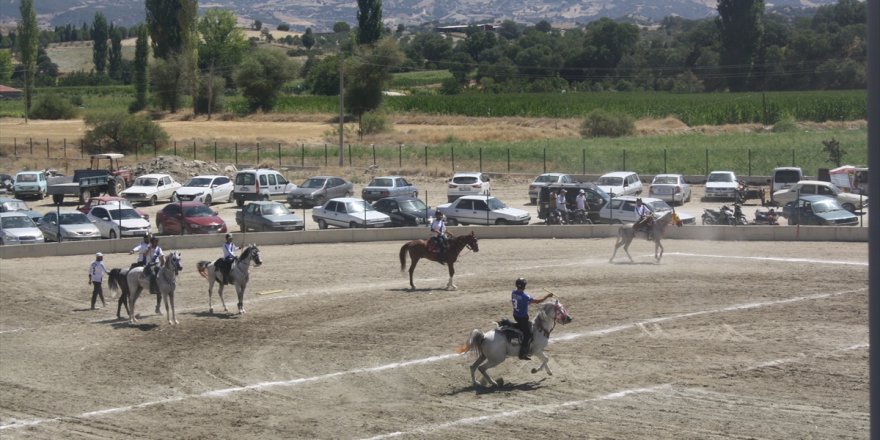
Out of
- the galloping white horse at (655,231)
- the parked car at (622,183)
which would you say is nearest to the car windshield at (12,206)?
the parked car at (622,183)

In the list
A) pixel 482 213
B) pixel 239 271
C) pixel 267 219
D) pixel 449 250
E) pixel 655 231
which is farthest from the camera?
pixel 482 213

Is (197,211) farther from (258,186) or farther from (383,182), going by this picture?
(383,182)

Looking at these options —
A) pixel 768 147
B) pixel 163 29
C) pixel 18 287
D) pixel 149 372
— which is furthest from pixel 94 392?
pixel 163 29

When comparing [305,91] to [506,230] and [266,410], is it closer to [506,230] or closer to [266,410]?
[506,230]

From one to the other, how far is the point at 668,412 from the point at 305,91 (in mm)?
152088

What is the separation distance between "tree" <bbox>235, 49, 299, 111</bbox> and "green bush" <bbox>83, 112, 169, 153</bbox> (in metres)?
39.7

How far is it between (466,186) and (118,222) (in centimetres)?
1719

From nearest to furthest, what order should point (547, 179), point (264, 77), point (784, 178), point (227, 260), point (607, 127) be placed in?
point (227, 260) < point (784, 178) < point (547, 179) < point (607, 127) < point (264, 77)

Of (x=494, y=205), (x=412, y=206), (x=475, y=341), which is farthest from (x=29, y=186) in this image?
(x=475, y=341)

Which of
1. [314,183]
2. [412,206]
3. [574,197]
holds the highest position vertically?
[314,183]

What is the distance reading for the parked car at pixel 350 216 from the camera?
4125 centimetres

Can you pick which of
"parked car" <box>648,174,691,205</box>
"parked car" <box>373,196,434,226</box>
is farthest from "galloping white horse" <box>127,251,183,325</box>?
"parked car" <box>648,174,691,205</box>

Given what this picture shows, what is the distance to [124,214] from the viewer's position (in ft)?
136

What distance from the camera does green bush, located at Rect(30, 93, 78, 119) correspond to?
11869cm
